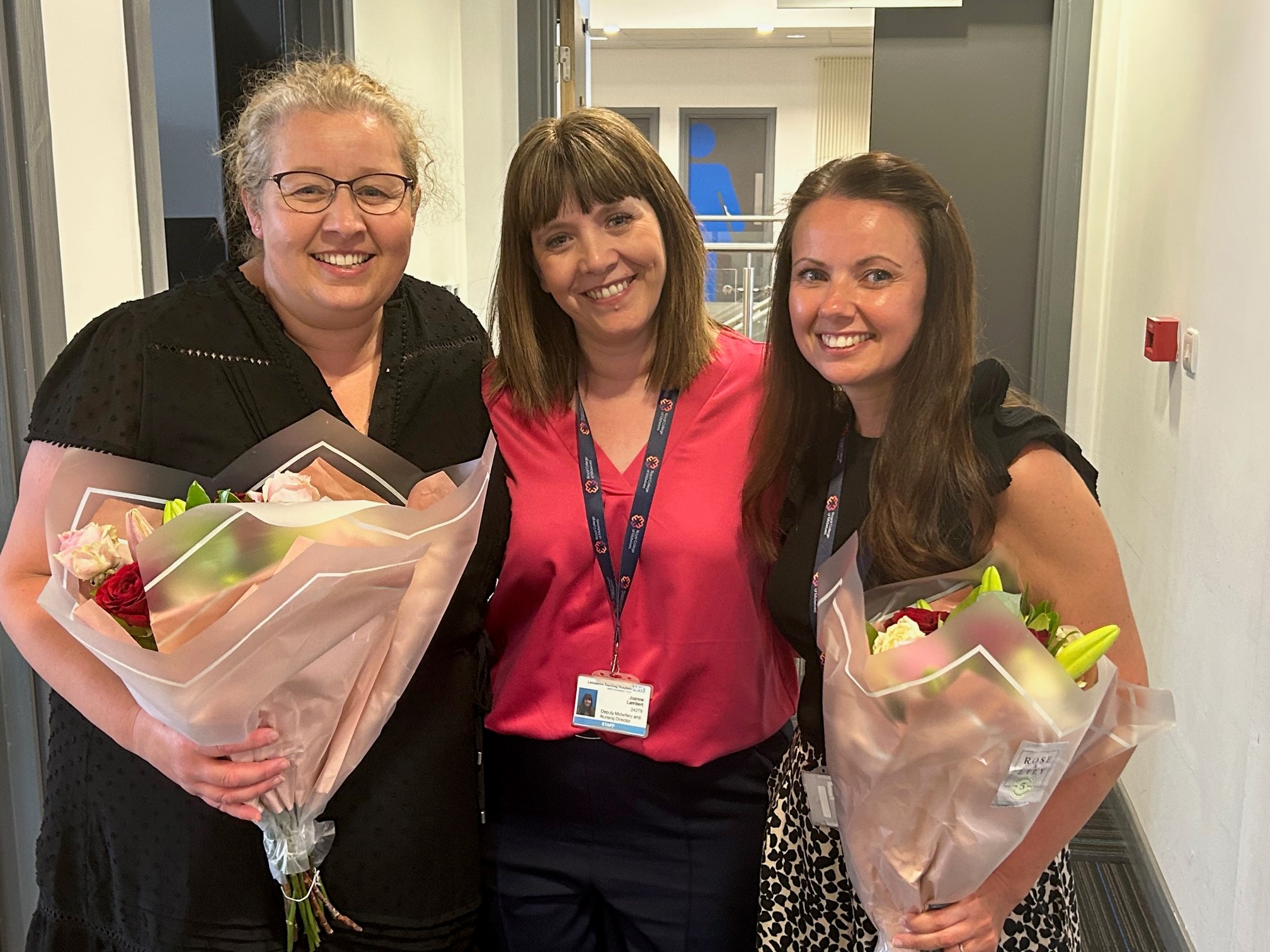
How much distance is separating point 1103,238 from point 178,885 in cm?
380

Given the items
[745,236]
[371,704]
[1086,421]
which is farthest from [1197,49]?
[745,236]

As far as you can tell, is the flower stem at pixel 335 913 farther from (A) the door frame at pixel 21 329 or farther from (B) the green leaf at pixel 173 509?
(A) the door frame at pixel 21 329

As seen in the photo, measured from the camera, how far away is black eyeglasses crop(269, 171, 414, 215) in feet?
4.91

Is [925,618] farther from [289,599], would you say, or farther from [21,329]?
[21,329]

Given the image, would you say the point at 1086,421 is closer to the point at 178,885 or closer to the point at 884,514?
the point at 884,514

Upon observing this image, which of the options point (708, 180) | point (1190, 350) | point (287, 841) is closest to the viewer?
point (287, 841)

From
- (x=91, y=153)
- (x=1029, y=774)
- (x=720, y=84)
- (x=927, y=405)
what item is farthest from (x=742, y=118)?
(x=1029, y=774)

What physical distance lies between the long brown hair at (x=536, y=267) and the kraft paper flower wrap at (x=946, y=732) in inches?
23.7

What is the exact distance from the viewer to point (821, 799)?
4.61ft

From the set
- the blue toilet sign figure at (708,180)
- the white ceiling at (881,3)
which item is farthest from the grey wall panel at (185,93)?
the blue toilet sign figure at (708,180)

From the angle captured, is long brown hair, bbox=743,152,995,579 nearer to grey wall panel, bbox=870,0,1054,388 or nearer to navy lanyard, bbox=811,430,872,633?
navy lanyard, bbox=811,430,872,633

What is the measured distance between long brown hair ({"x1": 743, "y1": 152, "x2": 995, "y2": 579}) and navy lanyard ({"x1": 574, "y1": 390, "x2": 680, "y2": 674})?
31 centimetres

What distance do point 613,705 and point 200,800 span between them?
1.84ft

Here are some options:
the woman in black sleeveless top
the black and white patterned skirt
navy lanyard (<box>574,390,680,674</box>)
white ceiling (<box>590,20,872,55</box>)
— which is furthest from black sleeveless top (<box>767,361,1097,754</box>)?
white ceiling (<box>590,20,872,55</box>)
